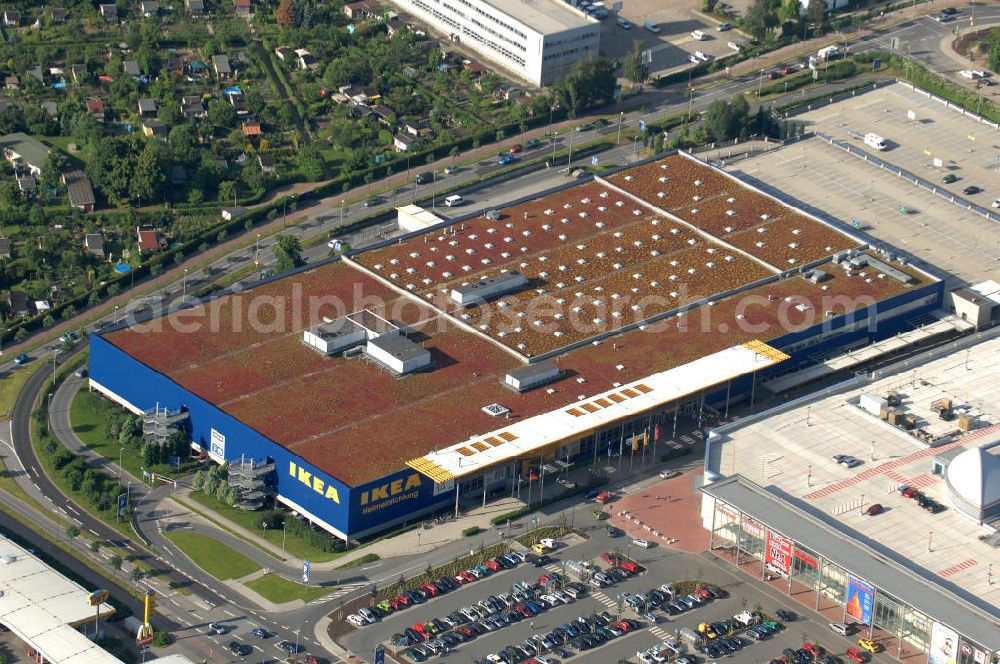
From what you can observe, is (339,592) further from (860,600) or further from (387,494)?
(860,600)

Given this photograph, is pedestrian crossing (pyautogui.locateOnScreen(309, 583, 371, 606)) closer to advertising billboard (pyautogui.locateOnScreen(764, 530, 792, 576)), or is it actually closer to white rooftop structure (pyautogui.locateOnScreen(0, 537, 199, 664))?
white rooftop structure (pyautogui.locateOnScreen(0, 537, 199, 664))

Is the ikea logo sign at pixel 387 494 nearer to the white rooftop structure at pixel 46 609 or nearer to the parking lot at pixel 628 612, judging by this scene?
the parking lot at pixel 628 612

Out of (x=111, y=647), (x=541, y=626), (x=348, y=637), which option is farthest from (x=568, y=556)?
(x=111, y=647)

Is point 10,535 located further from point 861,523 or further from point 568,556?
point 861,523

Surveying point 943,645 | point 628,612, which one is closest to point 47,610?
point 628,612

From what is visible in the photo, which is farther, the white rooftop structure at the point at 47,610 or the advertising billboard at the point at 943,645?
the advertising billboard at the point at 943,645

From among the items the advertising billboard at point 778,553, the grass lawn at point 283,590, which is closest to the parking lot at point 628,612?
the advertising billboard at point 778,553
